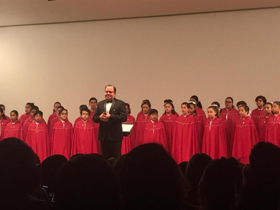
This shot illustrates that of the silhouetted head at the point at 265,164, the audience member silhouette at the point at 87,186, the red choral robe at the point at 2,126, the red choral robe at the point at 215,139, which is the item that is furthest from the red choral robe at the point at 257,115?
the audience member silhouette at the point at 87,186

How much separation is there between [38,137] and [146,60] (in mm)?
4505

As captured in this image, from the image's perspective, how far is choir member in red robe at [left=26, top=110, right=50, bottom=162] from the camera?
24.4 feet

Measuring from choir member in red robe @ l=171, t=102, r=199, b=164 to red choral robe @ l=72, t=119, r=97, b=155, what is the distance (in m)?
1.73

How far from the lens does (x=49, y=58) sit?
11.5 meters

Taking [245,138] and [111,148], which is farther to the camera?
[245,138]

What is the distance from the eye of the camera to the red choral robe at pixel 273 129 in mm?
6656

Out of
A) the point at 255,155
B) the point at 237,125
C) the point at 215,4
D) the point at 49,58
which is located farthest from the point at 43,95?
the point at 255,155

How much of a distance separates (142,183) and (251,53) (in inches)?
345

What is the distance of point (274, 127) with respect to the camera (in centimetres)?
668

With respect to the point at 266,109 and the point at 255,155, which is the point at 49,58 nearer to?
the point at 266,109

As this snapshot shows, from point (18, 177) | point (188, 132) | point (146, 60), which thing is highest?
point (146, 60)

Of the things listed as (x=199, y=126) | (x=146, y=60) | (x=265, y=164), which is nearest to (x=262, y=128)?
(x=199, y=126)

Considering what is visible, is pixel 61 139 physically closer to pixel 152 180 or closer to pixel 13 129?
pixel 13 129

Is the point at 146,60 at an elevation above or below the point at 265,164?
above
